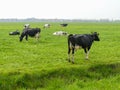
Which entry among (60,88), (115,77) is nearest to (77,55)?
(115,77)

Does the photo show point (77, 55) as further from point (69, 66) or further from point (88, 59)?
point (69, 66)

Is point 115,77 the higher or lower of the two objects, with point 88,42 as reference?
lower

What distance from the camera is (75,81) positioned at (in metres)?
14.0

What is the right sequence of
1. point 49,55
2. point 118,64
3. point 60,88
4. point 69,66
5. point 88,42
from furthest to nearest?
point 49,55 < point 88,42 < point 118,64 < point 69,66 < point 60,88

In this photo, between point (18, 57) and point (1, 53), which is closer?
point (18, 57)

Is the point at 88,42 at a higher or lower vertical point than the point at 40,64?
higher

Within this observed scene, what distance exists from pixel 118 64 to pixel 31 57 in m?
6.03

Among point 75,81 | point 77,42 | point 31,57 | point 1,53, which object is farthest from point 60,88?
point 1,53

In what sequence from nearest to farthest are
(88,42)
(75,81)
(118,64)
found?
(75,81) → (118,64) → (88,42)

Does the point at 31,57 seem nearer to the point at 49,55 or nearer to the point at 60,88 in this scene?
the point at 49,55

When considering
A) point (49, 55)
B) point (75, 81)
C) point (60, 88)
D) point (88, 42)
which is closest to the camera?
point (60, 88)

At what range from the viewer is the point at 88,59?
1762 cm

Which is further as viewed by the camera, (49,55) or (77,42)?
(49,55)

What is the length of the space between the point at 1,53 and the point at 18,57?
219 centimetres
